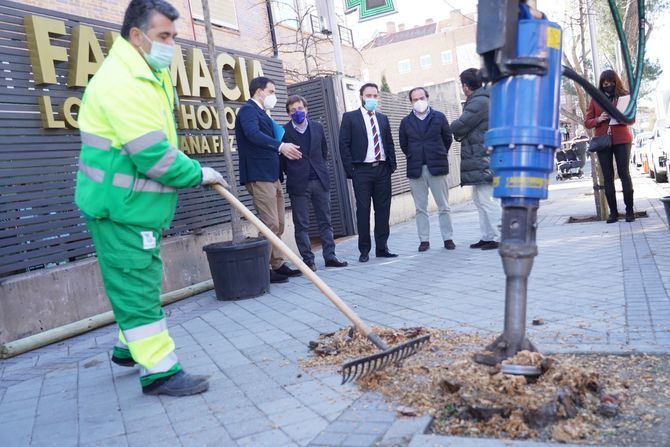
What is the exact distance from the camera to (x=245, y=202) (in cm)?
837

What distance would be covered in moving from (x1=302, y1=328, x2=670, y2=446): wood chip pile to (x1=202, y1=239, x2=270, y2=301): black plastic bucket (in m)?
3.07

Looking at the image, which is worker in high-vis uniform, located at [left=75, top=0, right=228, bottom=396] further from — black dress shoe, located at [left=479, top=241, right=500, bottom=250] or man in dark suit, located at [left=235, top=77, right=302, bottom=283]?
black dress shoe, located at [left=479, top=241, right=500, bottom=250]

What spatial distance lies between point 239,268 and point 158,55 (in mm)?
2939

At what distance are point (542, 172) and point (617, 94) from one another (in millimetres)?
5870

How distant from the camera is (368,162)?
25.6ft

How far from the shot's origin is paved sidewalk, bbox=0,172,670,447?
300 cm

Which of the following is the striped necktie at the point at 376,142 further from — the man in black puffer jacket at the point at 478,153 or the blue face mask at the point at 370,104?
the man in black puffer jacket at the point at 478,153

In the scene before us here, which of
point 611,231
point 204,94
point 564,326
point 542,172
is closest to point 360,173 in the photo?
point 204,94

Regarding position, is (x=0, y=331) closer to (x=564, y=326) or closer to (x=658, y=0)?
(x=564, y=326)

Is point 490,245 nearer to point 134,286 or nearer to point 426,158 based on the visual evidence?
point 426,158

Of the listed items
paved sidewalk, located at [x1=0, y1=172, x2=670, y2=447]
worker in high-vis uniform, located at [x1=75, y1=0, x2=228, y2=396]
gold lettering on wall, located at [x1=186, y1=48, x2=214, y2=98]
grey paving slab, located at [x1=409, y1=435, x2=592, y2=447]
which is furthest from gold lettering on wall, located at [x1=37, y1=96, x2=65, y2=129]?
grey paving slab, located at [x1=409, y1=435, x2=592, y2=447]

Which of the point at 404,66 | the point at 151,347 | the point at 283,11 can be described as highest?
the point at 404,66

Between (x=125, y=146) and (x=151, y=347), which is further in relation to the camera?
(x=151, y=347)

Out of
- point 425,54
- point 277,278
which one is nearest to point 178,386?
point 277,278
